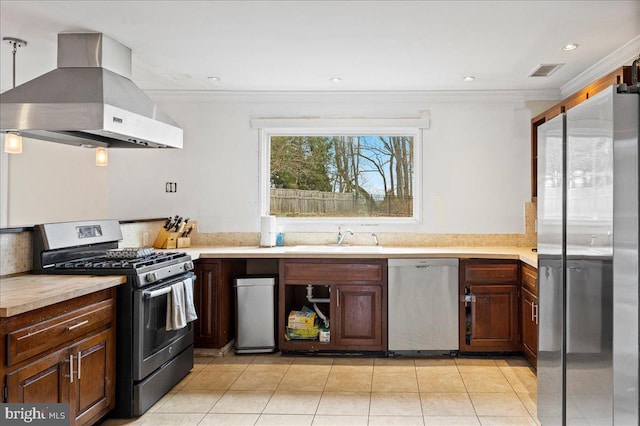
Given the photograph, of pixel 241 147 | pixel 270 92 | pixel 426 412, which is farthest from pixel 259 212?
pixel 426 412

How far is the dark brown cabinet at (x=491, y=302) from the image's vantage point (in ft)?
13.4

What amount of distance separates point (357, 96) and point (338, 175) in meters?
0.78

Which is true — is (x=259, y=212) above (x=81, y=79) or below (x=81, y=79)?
below

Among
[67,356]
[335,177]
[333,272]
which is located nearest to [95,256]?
[67,356]

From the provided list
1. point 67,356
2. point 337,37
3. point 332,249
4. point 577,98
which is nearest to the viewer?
point 67,356

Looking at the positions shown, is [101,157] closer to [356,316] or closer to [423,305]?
[356,316]

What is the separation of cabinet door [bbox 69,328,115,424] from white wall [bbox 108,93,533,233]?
218 cm

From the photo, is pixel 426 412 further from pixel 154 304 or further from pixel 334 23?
pixel 334 23

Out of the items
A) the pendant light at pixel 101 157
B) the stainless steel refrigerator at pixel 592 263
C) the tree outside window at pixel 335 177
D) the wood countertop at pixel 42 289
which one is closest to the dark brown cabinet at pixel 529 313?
the stainless steel refrigerator at pixel 592 263

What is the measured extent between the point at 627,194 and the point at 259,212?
346 cm

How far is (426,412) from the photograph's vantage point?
3045 millimetres

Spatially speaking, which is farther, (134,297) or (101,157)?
(101,157)

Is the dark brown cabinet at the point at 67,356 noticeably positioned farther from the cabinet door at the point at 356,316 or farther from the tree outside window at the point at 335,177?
the tree outside window at the point at 335,177

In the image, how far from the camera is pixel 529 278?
3.81 meters
